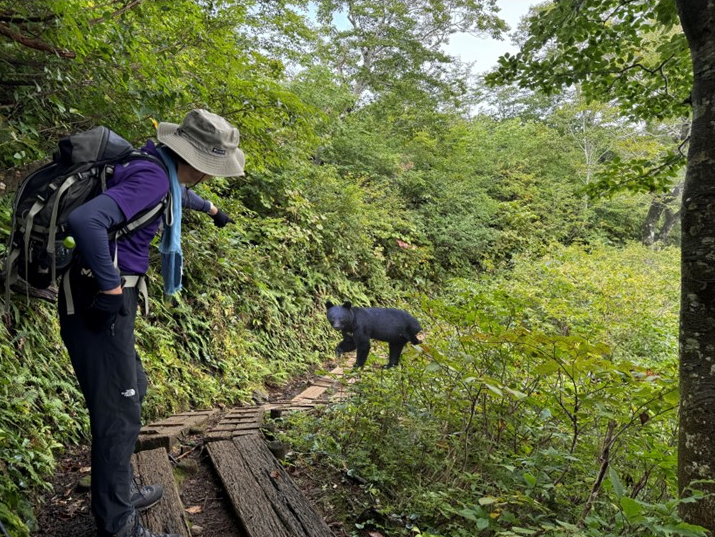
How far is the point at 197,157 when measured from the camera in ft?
7.23

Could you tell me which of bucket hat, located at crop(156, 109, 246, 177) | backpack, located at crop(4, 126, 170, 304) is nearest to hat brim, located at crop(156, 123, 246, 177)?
bucket hat, located at crop(156, 109, 246, 177)

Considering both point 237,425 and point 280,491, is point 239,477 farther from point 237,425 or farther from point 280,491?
point 237,425

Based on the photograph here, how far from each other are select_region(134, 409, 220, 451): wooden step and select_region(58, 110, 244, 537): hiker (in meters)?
1.07

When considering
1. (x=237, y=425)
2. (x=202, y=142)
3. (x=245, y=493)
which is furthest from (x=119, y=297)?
(x=237, y=425)

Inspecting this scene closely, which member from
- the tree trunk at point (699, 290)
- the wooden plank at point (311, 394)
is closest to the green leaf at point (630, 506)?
the tree trunk at point (699, 290)

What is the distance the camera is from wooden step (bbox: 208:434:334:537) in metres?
2.46

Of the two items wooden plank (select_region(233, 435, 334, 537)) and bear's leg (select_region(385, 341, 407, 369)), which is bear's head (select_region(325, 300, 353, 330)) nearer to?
bear's leg (select_region(385, 341, 407, 369))

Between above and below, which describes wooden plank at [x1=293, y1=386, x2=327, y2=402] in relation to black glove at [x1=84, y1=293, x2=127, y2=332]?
below

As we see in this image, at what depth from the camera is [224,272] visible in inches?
264

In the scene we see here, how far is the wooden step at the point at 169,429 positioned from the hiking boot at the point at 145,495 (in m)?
0.63

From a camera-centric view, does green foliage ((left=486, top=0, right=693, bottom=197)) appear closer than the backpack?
No

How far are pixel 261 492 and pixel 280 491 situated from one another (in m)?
0.12

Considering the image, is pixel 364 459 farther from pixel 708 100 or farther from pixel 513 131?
pixel 513 131

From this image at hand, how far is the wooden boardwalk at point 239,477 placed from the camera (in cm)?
245
